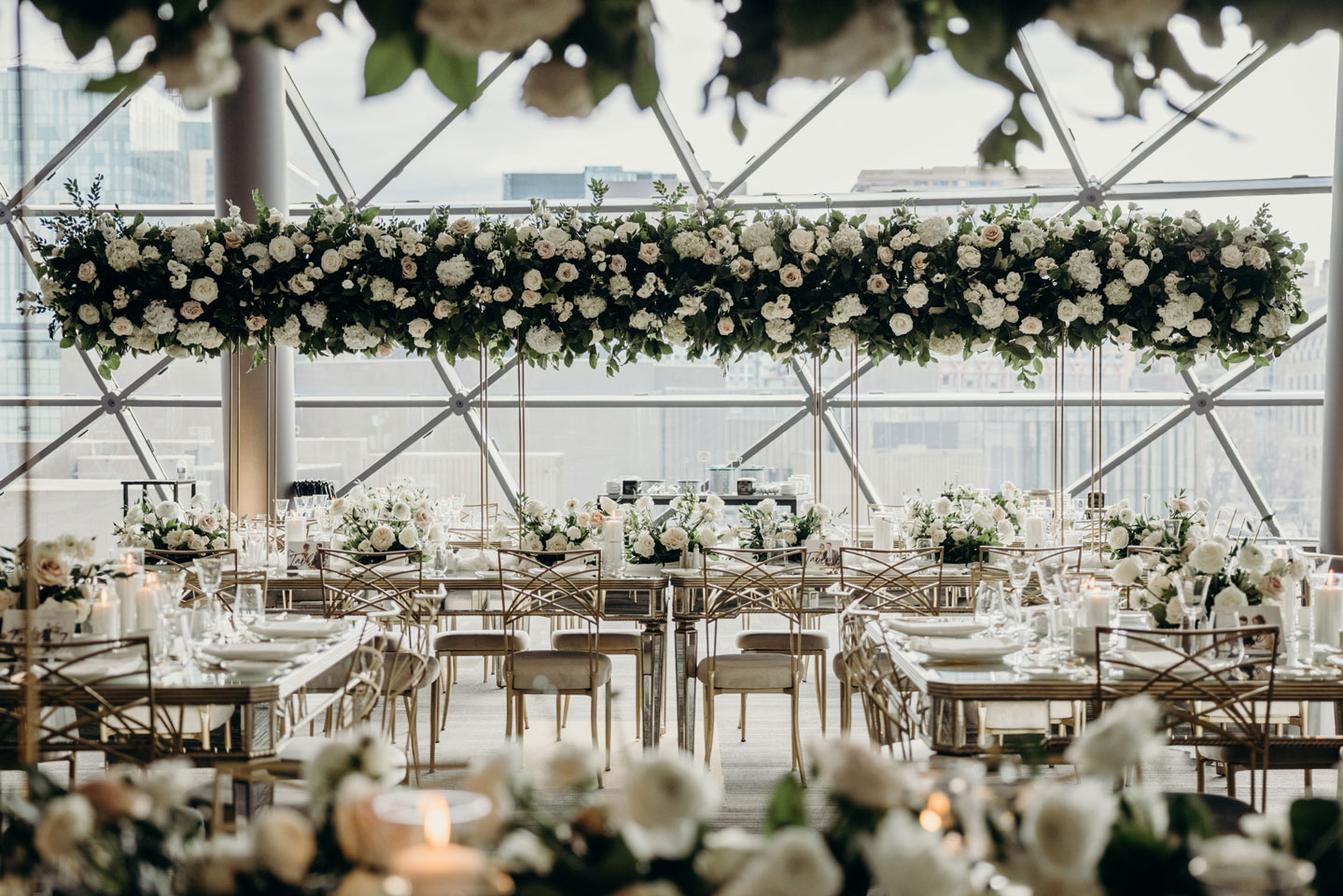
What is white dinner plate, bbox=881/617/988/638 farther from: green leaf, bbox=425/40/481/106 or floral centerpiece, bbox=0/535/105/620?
green leaf, bbox=425/40/481/106

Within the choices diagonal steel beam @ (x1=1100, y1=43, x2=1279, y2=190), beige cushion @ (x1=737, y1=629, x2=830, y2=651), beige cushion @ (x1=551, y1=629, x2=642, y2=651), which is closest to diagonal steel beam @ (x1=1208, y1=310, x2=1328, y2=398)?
diagonal steel beam @ (x1=1100, y1=43, x2=1279, y2=190)

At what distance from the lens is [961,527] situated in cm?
520

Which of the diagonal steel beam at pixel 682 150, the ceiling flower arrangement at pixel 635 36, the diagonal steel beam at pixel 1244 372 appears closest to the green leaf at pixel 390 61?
the ceiling flower arrangement at pixel 635 36

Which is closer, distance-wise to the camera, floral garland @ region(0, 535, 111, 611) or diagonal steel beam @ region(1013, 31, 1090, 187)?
floral garland @ region(0, 535, 111, 611)

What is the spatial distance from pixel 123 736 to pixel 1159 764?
162 inches

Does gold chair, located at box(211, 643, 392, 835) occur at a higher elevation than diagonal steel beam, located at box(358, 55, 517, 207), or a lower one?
lower

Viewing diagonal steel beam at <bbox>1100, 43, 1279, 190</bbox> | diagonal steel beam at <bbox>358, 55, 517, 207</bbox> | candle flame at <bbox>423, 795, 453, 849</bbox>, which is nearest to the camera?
candle flame at <bbox>423, 795, 453, 849</bbox>

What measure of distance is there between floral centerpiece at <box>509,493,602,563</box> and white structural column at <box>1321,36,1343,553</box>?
16.0ft

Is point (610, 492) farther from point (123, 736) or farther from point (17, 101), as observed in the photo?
point (17, 101)

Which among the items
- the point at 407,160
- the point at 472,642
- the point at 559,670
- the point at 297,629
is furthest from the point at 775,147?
the point at 297,629

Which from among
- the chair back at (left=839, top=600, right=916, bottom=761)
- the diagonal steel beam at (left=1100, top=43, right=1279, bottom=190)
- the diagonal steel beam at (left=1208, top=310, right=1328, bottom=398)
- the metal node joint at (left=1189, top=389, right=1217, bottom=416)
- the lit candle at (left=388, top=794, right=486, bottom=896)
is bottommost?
the chair back at (left=839, top=600, right=916, bottom=761)

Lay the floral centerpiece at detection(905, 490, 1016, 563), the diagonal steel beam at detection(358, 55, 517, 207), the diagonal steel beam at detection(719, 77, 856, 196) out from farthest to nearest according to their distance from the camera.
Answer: the diagonal steel beam at detection(358, 55, 517, 207) < the diagonal steel beam at detection(719, 77, 856, 196) < the floral centerpiece at detection(905, 490, 1016, 563)

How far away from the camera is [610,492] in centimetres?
830

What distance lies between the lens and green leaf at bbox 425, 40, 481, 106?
1.01 metres
